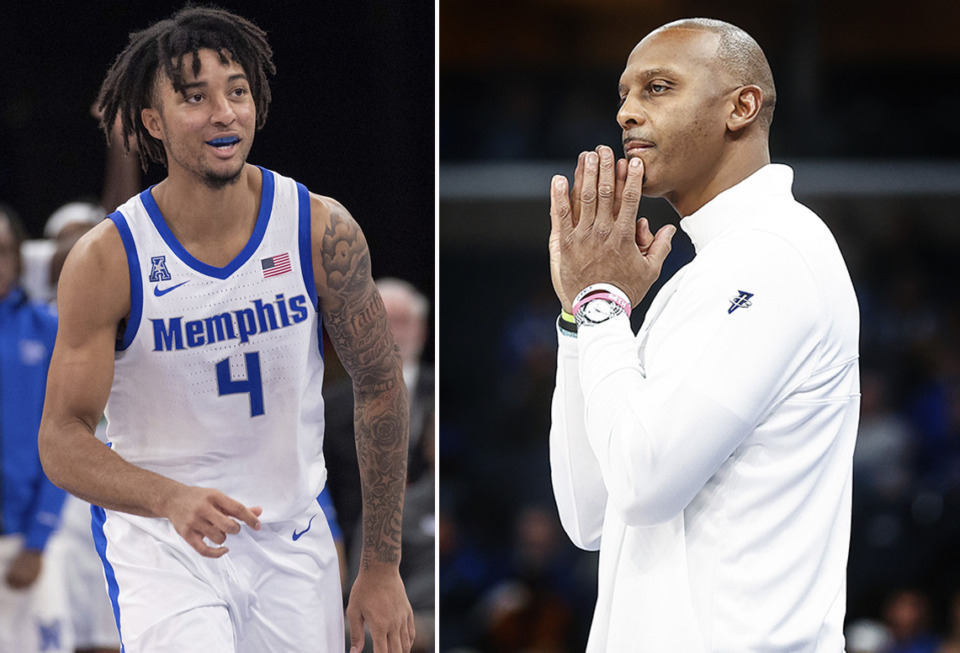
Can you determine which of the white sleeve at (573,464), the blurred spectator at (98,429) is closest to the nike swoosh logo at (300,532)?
the blurred spectator at (98,429)

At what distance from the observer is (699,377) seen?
66.4 inches

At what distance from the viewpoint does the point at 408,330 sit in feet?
7.14

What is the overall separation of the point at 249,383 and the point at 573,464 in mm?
611

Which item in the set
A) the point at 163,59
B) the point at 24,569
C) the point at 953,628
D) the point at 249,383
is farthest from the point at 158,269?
the point at 953,628

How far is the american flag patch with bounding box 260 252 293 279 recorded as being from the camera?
1980 mm

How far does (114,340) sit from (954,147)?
8541 mm

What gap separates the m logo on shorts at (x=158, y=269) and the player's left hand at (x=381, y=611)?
27.3 inches

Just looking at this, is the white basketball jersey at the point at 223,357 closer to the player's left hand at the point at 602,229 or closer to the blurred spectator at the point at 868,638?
the player's left hand at the point at 602,229

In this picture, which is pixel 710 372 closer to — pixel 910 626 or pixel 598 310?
pixel 598 310

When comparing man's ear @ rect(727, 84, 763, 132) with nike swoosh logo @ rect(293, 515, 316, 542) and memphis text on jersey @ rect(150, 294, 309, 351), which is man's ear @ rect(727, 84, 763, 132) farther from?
nike swoosh logo @ rect(293, 515, 316, 542)

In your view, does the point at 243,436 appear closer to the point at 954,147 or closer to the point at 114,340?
the point at 114,340

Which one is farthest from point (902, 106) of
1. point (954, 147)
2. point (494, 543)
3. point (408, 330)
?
point (408, 330)

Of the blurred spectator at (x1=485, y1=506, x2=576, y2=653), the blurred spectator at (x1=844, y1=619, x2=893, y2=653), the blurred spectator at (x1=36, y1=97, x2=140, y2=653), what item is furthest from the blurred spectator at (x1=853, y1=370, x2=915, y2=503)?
the blurred spectator at (x1=36, y1=97, x2=140, y2=653)

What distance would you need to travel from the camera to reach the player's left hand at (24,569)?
272 centimetres
